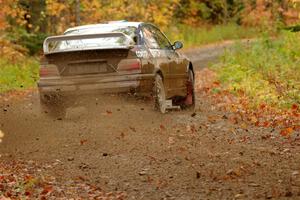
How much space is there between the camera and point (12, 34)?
80.8ft

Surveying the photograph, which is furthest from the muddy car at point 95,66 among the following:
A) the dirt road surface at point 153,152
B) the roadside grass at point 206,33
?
the roadside grass at point 206,33

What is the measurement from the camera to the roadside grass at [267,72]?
1388 cm

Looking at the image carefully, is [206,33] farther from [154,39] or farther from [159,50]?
[159,50]

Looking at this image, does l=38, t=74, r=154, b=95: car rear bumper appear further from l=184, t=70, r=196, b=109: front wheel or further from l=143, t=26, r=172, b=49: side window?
l=184, t=70, r=196, b=109: front wheel

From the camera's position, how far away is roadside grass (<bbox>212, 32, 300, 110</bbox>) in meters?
13.9

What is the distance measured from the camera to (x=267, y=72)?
17.2 m

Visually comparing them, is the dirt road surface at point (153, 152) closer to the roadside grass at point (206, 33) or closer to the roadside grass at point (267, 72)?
the roadside grass at point (267, 72)

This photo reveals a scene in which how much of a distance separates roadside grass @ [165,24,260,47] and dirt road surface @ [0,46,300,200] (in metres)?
25.2

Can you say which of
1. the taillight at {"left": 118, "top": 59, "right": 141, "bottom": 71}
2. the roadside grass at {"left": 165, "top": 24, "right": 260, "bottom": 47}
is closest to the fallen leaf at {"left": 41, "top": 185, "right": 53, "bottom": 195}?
the taillight at {"left": 118, "top": 59, "right": 141, "bottom": 71}

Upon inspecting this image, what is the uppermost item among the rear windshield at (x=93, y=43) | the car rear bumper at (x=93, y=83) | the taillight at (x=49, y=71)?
the rear windshield at (x=93, y=43)

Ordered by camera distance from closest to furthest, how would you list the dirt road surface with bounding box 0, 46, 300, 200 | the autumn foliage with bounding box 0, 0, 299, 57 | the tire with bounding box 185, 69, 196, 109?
1. the dirt road surface with bounding box 0, 46, 300, 200
2. the tire with bounding box 185, 69, 196, 109
3. the autumn foliage with bounding box 0, 0, 299, 57

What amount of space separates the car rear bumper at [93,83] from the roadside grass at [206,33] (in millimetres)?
25520

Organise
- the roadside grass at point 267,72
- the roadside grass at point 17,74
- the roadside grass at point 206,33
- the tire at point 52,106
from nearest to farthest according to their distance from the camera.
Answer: the tire at point 52,106 < the roadside grass at point 267,72 < the roadside grass at point 17,74 < the roadside grass at point 206,33

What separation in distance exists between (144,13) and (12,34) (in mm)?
8347
